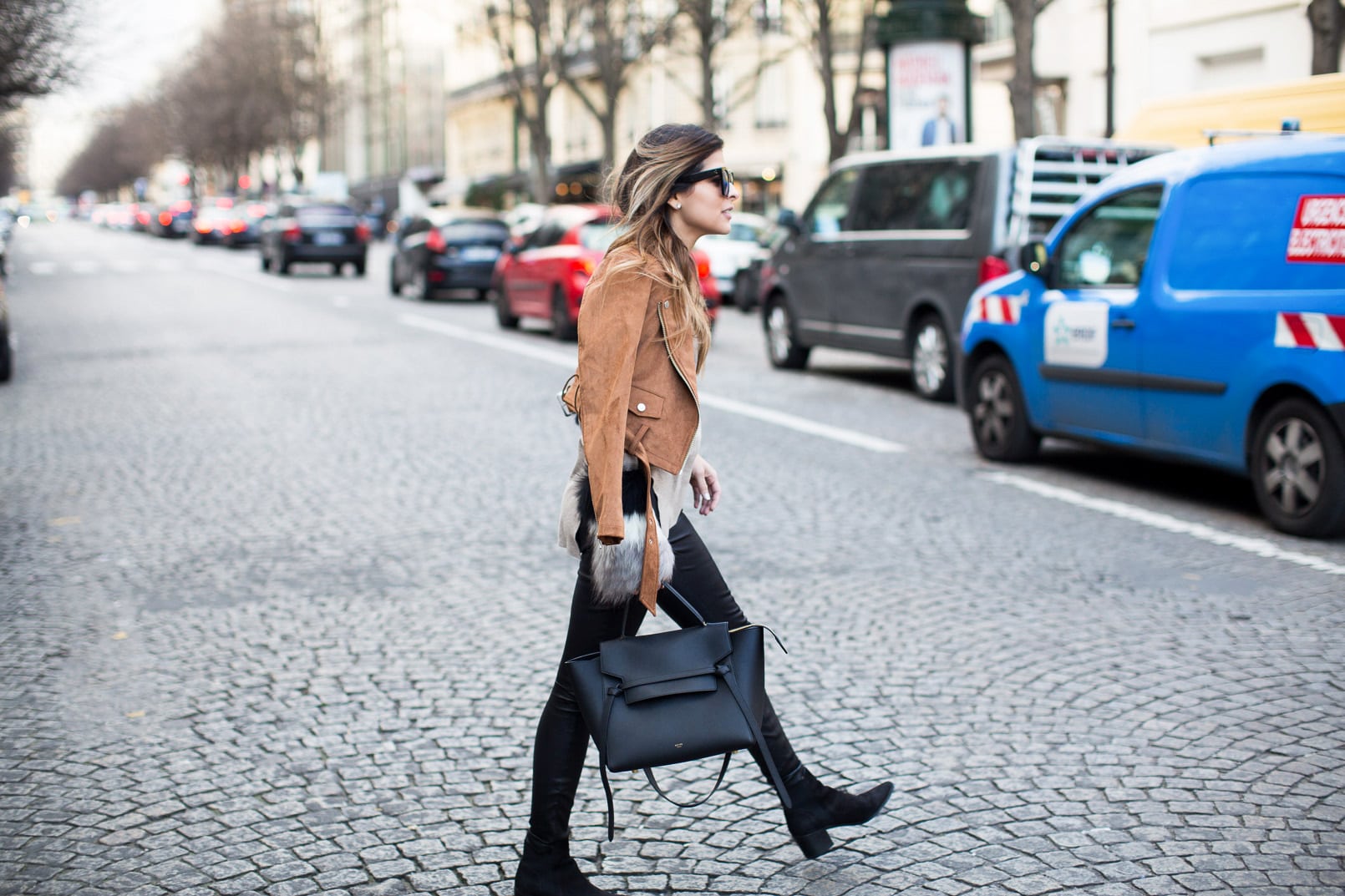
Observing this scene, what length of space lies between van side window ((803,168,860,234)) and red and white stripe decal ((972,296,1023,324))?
3987 millimetres

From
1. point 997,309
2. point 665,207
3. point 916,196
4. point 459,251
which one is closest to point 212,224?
point 459,251

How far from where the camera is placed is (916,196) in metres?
12.5

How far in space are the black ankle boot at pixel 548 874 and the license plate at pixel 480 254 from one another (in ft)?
71.5

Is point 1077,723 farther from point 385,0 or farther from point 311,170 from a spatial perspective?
point 311,170

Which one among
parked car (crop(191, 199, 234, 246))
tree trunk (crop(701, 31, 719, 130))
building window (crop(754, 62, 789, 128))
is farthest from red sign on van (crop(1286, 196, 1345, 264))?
parked car (crop(191, 199, 234, 246))

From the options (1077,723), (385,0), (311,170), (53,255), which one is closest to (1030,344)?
(1077,723)

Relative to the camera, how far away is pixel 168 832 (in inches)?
154

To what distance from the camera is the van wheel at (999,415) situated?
9328 millimetres

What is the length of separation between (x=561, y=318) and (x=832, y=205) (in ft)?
16.3

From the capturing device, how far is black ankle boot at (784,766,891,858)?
139 inches

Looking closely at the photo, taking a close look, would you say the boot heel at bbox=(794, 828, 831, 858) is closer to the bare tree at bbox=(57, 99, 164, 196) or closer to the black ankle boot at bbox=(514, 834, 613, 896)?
the black ankle boot at bbox=(514, 834, 613, 896)

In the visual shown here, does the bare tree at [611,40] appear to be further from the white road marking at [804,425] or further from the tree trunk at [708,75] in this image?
the white road marking at [804,425]

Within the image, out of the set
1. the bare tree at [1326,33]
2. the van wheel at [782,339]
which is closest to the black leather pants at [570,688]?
the van wheel at [782,339]

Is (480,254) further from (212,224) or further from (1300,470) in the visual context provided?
(212,224)
